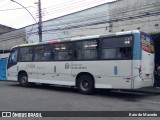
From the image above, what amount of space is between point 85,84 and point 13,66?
6742mm

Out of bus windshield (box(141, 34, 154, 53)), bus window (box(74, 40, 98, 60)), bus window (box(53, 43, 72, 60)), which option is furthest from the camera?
bus window (box(53, 43, 72, 60))

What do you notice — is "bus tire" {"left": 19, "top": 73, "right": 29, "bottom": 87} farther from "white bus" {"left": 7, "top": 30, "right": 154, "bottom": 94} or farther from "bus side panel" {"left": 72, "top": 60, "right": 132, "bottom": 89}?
"bus side panel" {"left": 72, "top": 60, "right": 132, "bottom": 89}

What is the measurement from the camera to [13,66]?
18.3m

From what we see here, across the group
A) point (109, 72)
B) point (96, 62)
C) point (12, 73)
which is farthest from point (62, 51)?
point (12, 73)

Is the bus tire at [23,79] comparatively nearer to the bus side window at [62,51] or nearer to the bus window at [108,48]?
the bus side window at [62,51]

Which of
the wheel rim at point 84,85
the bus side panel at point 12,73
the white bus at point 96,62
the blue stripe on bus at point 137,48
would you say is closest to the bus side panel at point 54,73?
the white bus at point 96,62

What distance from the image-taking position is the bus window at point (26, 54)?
1708 centimetres

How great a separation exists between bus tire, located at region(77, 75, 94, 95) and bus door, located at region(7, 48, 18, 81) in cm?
602

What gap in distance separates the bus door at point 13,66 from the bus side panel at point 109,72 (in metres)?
6.06

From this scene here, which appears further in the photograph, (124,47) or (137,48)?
(124,47)

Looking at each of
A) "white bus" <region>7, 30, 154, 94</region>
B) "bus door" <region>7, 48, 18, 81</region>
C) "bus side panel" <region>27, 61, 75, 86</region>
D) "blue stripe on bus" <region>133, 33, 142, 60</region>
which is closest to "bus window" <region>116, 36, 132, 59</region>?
"white bus" <region>7, 30, 154, 94</region>

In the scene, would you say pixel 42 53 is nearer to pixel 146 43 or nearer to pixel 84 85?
pixel 84 85

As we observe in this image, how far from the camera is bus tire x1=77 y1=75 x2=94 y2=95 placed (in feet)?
43.7

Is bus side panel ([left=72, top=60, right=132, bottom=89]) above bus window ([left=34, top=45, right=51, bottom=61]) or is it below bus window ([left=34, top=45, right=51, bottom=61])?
below
